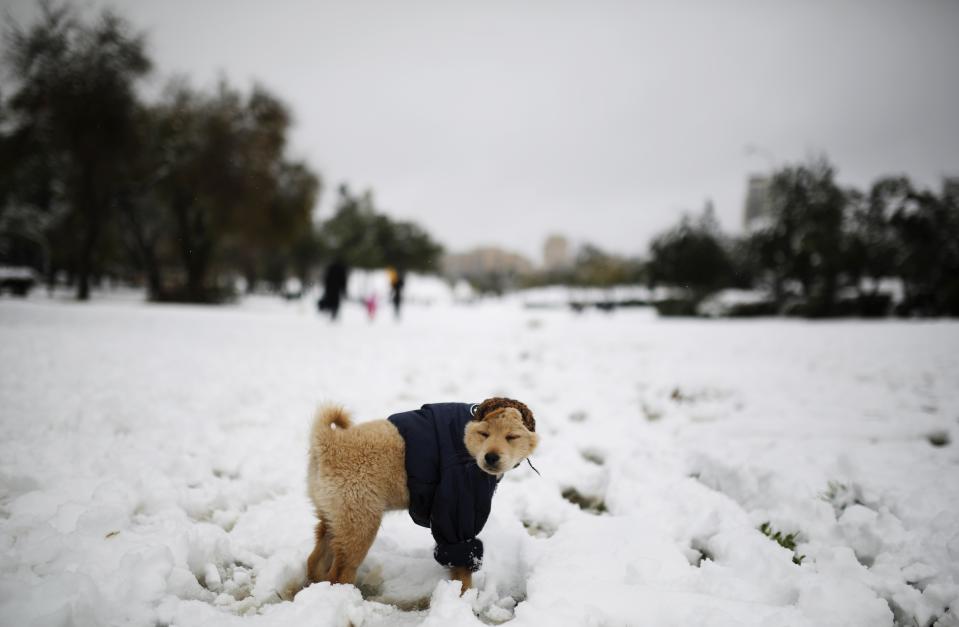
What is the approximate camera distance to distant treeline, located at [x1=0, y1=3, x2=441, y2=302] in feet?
53.3

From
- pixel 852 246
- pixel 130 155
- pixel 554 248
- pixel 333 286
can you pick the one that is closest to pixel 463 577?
pixel 333 286

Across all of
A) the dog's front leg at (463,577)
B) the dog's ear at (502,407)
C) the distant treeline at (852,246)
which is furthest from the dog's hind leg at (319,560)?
the distant treeline at (852,246)

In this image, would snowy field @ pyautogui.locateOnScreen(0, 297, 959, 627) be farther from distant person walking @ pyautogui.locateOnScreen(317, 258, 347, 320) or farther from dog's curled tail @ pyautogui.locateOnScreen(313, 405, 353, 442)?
distant person walking @ pyautogui.locateOnScreen(317, 258, 347, 320)

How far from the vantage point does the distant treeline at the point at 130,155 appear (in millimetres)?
16250

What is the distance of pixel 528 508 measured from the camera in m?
2.91

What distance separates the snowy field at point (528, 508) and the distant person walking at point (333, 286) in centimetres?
886

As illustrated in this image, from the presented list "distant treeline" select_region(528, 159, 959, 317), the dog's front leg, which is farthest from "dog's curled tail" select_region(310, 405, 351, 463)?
"distant treeline" select_region(528, 159, 959, 317)

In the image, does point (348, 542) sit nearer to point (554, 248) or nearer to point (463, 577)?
point (463, 577)

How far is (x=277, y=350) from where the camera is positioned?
8516 millimetres

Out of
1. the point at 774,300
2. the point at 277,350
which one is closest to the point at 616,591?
the point at 277,350

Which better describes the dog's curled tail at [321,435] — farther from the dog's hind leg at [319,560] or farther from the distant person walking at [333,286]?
the distant person walking at [333,286]

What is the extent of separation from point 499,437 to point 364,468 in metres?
0.72

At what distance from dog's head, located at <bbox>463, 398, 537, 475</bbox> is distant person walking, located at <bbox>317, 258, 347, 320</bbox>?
1343 cm

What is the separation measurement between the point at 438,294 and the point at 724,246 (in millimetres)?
57939
